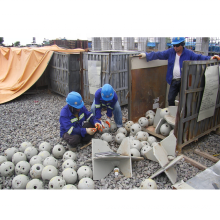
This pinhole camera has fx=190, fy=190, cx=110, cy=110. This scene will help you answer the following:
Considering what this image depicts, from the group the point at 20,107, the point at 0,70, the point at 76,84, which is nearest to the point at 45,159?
the point at 20,107

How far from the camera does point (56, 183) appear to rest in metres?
3.27

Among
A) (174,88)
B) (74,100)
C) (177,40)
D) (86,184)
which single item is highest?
(177,40)

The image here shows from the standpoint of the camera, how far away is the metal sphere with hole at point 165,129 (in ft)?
15.7

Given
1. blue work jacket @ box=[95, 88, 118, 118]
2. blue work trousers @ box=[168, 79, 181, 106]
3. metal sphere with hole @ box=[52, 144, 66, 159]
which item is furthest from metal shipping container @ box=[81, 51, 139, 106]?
metal sphere with hole @ box=[52, 144, 66, 159]

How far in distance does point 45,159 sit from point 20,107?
16.5 feet

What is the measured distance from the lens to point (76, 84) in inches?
356

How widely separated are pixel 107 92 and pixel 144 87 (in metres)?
1.43

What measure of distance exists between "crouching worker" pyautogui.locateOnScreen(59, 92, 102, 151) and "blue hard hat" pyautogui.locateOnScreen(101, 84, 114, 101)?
67 cm

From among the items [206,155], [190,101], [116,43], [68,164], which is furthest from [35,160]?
[116,43]

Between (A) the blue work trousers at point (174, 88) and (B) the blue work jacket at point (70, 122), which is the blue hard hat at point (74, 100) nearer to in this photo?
(B) the blue work jacket at point (70, 122)

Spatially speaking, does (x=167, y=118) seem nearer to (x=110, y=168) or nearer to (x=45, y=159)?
(x=110, y=168)

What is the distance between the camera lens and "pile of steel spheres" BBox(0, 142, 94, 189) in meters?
3.30

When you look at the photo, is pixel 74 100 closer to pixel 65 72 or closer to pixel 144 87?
pixel 144 87

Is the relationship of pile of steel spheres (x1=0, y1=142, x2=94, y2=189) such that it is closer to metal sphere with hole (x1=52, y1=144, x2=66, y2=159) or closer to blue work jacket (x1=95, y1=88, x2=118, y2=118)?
metal sphere with hole (x1=52, y1=144, x2=66, y2=159)
